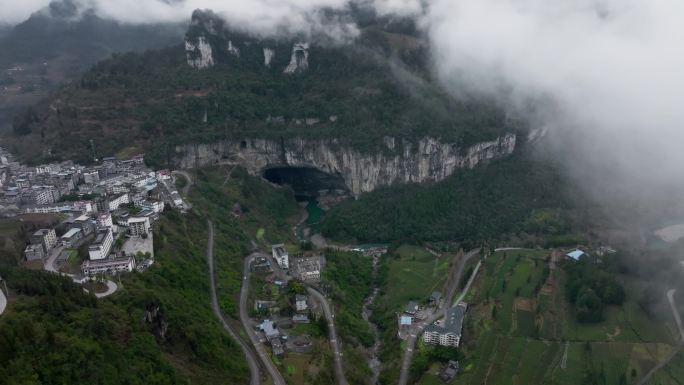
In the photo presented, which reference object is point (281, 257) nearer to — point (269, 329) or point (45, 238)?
point (269, 329)

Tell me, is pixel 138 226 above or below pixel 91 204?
above

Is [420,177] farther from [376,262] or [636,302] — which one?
[636,302]

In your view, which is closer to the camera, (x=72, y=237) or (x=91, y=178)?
(x=72, y=237)

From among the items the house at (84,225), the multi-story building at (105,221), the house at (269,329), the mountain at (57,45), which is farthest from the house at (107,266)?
the mountain at (57,45)

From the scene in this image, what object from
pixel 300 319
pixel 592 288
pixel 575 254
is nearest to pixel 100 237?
pixel 300 319

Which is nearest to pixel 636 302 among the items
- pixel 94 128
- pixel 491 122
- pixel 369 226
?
pixel 369 226

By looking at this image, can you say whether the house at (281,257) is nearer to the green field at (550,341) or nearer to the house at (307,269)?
the house at (307,269)

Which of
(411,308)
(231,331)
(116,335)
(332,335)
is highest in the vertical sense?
(116,335)
